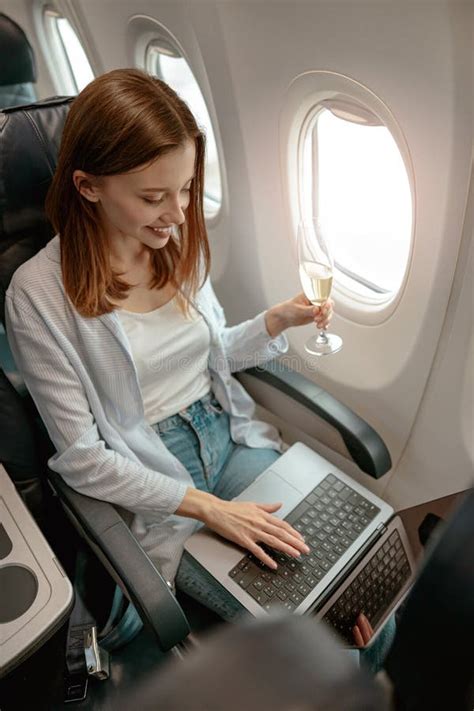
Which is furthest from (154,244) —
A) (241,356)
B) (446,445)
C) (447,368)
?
(446,445)

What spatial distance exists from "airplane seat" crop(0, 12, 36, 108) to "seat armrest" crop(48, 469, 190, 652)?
56.1 inches

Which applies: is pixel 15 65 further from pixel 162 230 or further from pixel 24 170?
pixel 162 230

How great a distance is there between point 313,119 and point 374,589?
3.88 ft

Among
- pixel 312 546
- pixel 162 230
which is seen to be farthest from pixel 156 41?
pixel 312 546

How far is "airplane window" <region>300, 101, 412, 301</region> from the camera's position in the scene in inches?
57.3

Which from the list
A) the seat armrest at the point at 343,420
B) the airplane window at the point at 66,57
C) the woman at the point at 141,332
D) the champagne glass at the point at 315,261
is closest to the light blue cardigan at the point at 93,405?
the woman at the point at 141,332

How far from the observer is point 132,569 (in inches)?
42.8

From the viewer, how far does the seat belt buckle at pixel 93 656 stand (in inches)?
48.6

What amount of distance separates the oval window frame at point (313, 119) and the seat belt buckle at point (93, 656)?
3.41ft

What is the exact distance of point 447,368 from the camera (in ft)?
4.42

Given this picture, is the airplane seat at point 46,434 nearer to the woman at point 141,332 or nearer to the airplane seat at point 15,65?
the woman at point 141,332

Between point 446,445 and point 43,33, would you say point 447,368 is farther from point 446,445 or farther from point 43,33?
point 43,33

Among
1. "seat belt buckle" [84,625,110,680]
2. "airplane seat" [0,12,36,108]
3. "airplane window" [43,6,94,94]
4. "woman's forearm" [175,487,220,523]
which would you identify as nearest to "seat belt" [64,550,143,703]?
"seat belt buckle" [84,625,110,680]

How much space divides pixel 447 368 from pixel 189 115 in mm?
829
